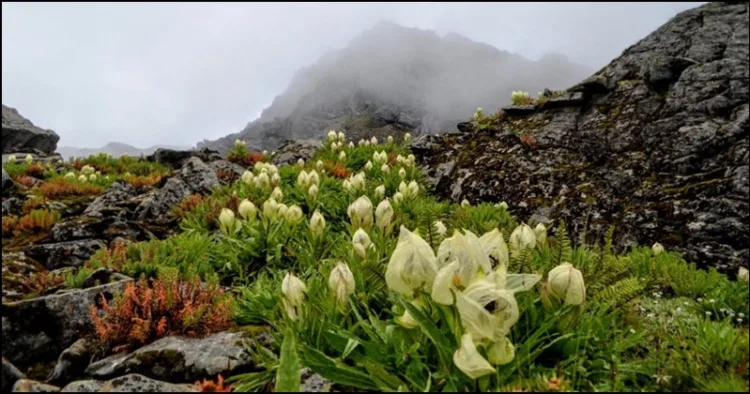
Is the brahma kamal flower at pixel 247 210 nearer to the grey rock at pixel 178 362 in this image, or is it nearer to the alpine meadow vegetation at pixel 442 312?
the alpine meadow vegetation at pixel 442 312

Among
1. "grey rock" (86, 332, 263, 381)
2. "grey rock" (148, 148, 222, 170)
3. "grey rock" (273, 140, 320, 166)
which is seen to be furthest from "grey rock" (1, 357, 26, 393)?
"grey rock" (148, 148, 222, 170)

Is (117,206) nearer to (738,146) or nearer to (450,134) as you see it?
(450,134)

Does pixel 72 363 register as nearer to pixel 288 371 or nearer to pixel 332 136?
pixel 288 371

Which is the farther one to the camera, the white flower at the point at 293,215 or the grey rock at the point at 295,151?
the grey rock at the point at 295,151

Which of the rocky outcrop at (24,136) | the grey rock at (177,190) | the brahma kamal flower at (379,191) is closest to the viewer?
the brahma kamal flower at (379,191)

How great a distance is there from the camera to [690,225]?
5094 mm

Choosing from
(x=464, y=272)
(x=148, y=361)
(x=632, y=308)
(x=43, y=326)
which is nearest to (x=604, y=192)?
(x=632, y=308)

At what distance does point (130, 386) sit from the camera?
2.20m

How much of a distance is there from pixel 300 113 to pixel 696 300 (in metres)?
14.9

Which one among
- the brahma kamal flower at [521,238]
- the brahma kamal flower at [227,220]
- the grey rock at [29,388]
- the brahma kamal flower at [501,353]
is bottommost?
the grey rock at [29,388]

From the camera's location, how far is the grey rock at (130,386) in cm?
217

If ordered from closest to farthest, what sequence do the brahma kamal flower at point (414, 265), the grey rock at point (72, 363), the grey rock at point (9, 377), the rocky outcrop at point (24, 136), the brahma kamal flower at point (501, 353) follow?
the brahma kamal flower at point (501, 353) < the brahma kamal flower at point (414, 265) < the grey rock at point (9, 377) < the grey rock at point (72, 363) < the rocky outcrop at point (24, 136)

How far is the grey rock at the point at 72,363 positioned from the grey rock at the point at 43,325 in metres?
0.25

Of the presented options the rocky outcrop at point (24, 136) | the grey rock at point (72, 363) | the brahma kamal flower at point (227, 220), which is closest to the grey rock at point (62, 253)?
the brahma kamal flower at point (227, 220)
